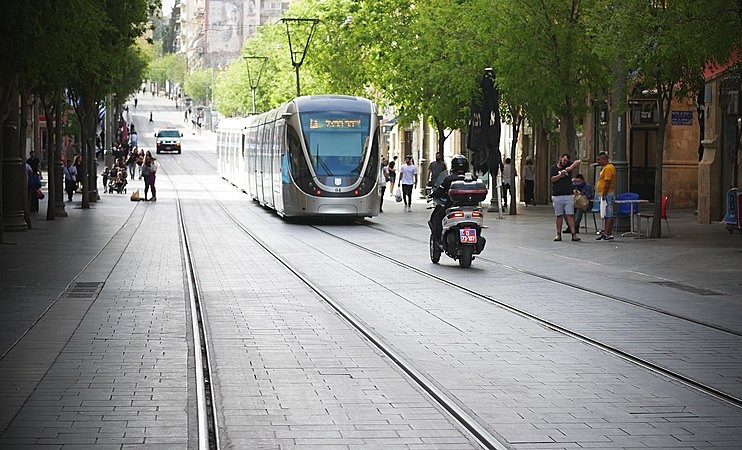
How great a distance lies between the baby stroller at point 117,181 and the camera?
60.9 metres

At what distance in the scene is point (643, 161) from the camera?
4481cm

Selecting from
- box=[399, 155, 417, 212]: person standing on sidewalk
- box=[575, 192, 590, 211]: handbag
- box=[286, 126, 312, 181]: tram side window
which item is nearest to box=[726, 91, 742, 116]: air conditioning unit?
box=[575, 192, 590, 211]: handbag

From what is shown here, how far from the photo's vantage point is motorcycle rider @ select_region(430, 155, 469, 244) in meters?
22.2

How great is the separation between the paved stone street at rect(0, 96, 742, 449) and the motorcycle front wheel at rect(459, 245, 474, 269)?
20.6 inches

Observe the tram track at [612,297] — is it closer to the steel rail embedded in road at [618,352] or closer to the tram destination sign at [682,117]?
the steel rail embedded in road at [618,352]

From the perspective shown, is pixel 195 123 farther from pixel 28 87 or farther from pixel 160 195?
pixel 28 87

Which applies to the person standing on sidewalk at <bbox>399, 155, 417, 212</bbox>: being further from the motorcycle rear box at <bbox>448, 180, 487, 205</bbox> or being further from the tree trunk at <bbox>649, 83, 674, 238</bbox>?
the motorcycle rear box at <bbox>448, 180, 487, 205</bbox>

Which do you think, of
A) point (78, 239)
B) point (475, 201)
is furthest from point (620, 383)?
point (78, 239)

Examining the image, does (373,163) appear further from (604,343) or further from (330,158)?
(604,343)

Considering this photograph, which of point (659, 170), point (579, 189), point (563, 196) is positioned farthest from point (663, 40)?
point (579, 189)

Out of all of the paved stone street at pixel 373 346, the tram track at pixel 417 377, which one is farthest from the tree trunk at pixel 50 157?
the tram track at pixel 417 377

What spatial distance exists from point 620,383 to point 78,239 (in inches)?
816

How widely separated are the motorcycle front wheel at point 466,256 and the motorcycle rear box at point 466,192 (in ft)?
2.37

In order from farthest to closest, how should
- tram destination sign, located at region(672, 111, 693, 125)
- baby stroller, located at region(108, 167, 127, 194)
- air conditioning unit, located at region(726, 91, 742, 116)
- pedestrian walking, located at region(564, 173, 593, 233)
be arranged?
baby stroller, located at region(108, 167, 127, 194)
tram destination sign, located at region(672, 111, 693, 125)
air conditioning unit, located at region(726, 91, 742, 116)
pedestrian walking, located at region(564, 173, 593, 233)
